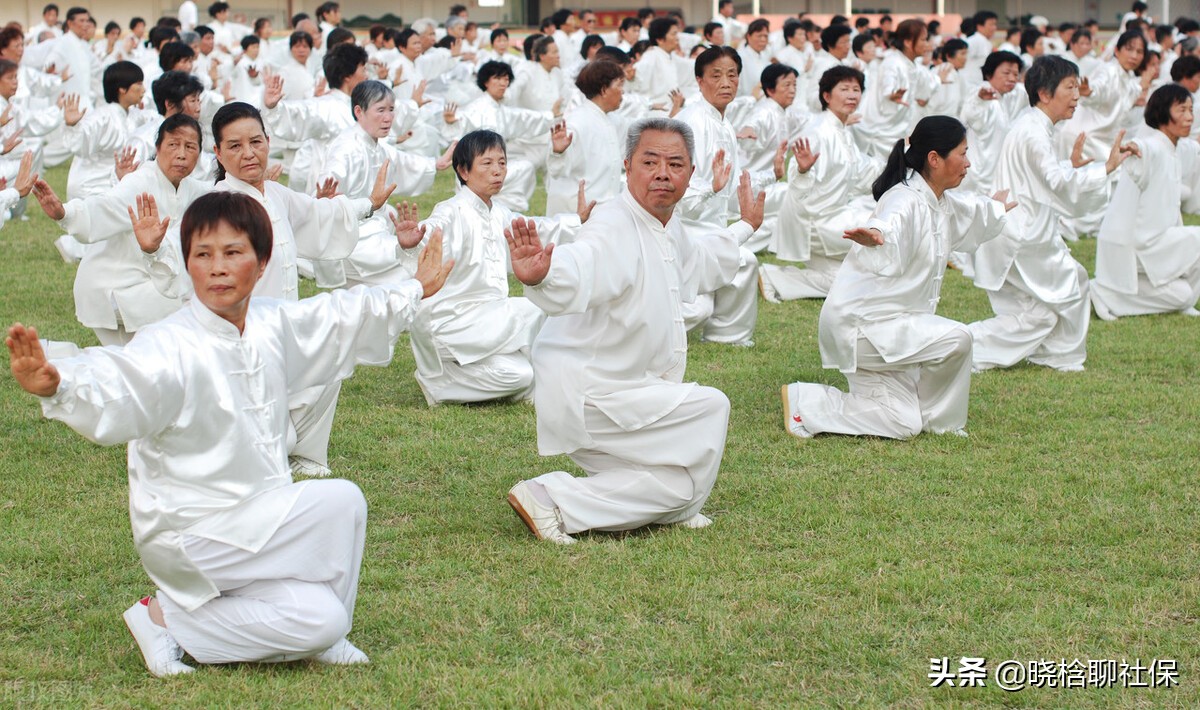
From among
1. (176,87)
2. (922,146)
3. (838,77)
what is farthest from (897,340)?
(176,87)

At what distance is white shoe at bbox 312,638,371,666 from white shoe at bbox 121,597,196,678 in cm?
34

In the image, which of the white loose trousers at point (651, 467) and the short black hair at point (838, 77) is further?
the short black hair at point (838, 77)

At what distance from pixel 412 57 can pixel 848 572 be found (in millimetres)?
13172

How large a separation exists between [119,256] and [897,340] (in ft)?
11.6

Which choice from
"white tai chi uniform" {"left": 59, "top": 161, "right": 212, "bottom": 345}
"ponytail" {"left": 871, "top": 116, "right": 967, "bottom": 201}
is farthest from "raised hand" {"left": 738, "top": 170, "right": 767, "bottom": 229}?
"white tai chi uniform" {"left": 59, "top": 161, "right": 212, "bottom": 345}

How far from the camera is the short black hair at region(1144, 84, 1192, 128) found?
8.66 metres

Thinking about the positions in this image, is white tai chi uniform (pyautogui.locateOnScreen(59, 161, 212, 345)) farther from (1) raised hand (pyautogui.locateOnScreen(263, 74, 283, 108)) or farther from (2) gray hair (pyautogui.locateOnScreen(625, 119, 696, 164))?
(1) raised hand (pyautogui.locateOnScreen(263, 74, 283, 108))

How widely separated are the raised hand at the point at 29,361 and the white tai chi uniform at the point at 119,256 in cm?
298

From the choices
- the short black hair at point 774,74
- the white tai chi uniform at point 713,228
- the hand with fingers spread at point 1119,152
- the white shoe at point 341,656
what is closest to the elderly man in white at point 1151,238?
the hand with fingers spread at point 1119,152

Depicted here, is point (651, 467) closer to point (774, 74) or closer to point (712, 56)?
point (712, 56)

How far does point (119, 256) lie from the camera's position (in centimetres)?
679

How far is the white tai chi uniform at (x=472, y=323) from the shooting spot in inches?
273

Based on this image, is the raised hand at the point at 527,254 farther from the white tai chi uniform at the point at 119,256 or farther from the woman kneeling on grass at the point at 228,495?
the white tai chi uniform at the point at 119,256

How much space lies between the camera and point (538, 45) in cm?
1573
